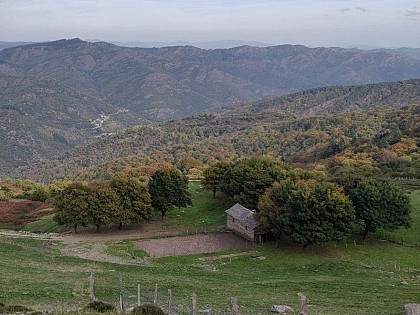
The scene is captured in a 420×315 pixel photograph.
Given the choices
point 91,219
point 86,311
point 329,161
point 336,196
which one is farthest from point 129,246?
point 329,161

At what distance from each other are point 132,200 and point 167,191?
577cm

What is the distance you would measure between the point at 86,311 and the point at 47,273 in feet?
51.5

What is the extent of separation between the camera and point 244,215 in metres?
56.4

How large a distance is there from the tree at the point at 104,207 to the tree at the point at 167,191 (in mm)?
6524

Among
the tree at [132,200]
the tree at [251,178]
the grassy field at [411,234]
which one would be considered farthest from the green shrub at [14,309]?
the tree at [251,178]

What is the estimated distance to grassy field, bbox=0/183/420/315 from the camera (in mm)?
27281

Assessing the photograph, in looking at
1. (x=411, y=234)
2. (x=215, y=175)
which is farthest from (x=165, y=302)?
(x=215, y=175)

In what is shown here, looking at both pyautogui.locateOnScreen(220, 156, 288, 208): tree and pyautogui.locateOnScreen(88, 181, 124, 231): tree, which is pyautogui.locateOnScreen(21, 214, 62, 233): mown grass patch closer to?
pyautogui.locateOnScreen(88, 181, 124, 231): tree

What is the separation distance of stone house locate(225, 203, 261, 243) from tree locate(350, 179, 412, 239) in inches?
442

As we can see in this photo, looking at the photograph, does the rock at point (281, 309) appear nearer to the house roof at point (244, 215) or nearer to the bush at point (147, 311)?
the bush at point (147, 311)

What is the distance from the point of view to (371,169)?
10038 centimetres

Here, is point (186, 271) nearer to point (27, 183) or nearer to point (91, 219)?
point (91, 219)

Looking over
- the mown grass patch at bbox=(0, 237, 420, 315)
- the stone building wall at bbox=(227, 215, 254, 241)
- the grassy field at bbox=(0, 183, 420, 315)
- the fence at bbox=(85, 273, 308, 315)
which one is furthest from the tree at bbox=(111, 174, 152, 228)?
the fence at bbox=(85, 273, 308, 315)

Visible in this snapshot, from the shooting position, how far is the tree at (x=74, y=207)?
194 ft
